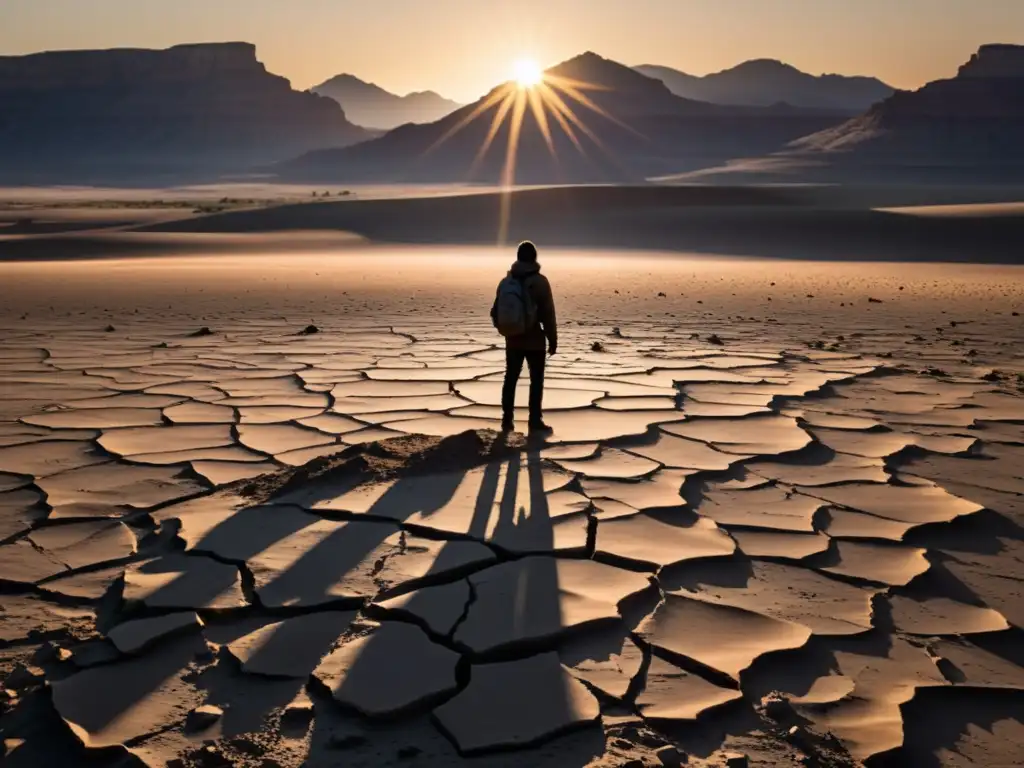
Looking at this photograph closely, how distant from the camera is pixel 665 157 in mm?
102438

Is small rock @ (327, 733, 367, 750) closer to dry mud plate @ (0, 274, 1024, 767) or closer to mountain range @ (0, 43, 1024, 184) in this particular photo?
dry mud plate @ (0, 274, 1024, 767)

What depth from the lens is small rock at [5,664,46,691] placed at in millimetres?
2598

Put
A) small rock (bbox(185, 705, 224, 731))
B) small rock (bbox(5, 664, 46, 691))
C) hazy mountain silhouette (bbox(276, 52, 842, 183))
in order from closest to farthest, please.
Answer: small rock (bbox(185, 705, 224, 731))
small rock (bbox(5, 664, 46, 691))
hazy mountain silhouette (bbox(276, 52, 842, 183))

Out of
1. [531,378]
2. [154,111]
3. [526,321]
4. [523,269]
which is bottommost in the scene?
[531,378]

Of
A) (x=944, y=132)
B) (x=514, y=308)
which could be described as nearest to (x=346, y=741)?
(x=514, y=308)

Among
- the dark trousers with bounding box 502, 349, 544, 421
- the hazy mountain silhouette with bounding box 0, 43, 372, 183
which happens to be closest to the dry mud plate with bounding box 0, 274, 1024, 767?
the dark trousers with bounding box 502, 349, 544, 421

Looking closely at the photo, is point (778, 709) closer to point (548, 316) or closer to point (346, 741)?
point (346, 741)

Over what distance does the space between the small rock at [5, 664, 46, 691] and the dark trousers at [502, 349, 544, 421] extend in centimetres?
279

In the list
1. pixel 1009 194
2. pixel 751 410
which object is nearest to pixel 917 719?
pixel 751 410

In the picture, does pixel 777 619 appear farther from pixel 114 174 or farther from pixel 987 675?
pixel 114 174

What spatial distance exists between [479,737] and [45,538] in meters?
2.12

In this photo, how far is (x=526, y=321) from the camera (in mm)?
4773

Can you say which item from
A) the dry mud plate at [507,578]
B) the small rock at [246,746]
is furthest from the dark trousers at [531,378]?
the small rock at [246,746]

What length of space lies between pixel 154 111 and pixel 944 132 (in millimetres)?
105978
